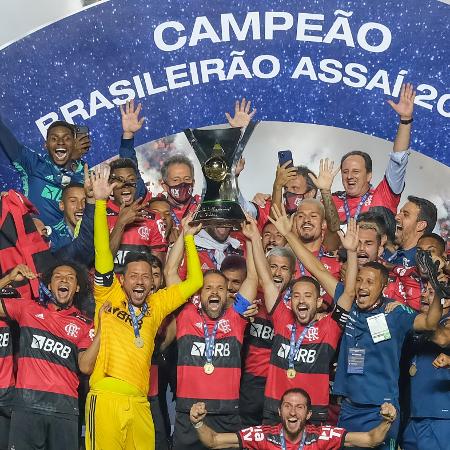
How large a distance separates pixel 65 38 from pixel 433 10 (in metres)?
3.19

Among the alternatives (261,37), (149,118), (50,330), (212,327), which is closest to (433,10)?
(261,37)

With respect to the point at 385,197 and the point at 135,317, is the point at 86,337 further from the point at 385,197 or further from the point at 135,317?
the point at 385,197

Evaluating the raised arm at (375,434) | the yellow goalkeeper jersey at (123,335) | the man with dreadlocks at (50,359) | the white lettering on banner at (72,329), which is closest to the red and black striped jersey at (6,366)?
the man with dreadlocks at (50,359)

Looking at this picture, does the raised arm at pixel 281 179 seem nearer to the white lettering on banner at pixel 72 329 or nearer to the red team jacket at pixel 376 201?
the red team jacket at pixel 376 201

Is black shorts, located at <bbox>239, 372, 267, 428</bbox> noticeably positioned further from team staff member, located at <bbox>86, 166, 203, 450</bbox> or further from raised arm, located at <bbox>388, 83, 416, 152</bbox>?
raised arm, located at <bbox>388, 83, 416, 152</bbox>

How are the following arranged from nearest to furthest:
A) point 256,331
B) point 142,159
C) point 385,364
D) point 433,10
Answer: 1. point 385,364
2. point 256,331
3. point 433,10
4. point 142,159

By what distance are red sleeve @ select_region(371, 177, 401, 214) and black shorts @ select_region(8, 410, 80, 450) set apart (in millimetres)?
2979

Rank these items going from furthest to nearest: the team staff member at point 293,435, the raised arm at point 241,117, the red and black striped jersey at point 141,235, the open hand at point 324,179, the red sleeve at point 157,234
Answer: the raised arm at point 241,117 < the red sleeve at point 157,234 < the red and black striped jersey at point 141,235 < the open hand at point 324,179 < the team staff member at point 293,435

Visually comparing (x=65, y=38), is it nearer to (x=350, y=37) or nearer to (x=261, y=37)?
(x=261, y=37)

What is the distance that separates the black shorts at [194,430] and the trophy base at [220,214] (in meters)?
1.40

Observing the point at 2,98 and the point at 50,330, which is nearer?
the point at 50,330

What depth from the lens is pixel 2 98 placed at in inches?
462

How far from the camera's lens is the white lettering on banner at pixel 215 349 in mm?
9625

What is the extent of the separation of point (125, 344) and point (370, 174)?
257 cm
